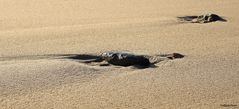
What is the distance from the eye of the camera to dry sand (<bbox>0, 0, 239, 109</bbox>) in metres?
2.21

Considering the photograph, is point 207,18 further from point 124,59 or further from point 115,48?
point 124,59

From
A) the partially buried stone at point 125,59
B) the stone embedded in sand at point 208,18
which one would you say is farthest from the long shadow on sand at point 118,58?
the stone embedded in sand at point 208,18

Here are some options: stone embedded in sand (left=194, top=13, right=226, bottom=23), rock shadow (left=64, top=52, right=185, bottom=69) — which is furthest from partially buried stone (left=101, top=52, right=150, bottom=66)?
stone embedded in sand (left=194, top=13, right=226, bottom=23)

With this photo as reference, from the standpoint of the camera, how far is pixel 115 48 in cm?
309

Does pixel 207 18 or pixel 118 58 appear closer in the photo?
pixel 118 58

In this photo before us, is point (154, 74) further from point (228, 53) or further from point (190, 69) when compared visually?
point (228, 53)

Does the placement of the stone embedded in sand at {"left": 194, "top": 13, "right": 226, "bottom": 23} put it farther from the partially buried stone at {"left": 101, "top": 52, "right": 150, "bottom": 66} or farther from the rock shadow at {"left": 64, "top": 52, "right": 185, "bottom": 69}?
the partially buried stone at {"left": 101, "top": 52, "right": 150, "bottom": 66}

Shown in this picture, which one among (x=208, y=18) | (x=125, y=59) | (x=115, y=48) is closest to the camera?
(x=125, y=59)

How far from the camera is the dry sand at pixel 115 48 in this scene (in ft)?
7.23

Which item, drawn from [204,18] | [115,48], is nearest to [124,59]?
[115,48]

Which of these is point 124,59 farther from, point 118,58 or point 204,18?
point 204,18

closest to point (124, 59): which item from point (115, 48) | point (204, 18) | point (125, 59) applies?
point (125, 59)

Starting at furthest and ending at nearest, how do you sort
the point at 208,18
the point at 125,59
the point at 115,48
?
the point at 208,18, the point at 115,48, the point at 125,59

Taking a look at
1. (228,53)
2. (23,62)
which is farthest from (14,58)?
(228,53)
